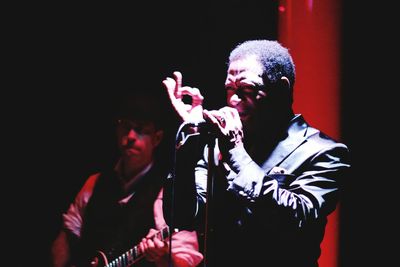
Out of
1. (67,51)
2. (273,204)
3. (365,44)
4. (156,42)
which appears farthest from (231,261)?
(67,51)

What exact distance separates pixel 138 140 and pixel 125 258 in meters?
0.84

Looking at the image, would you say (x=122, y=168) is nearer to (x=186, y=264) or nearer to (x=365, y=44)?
(x=186, y=264)

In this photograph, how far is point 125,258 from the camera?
323 centimetres

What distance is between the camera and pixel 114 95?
3797mm

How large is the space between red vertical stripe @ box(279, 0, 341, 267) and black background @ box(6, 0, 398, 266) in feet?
0.21

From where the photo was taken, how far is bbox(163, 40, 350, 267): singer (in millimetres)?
1771

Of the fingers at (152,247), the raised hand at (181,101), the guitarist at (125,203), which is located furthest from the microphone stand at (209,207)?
the guitarist at (125,203)

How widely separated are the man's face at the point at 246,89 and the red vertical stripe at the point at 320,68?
0.79 metres

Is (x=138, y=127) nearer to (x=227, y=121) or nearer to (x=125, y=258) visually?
(x=125, y=258)

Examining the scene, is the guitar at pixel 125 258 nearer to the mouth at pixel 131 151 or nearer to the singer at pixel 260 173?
the mouth at pixel 131 151

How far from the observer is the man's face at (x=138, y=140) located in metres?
3.47

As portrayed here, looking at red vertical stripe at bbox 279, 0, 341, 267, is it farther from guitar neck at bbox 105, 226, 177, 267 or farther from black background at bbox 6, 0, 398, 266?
guitar neck at bbox 105, 226, 177, 267

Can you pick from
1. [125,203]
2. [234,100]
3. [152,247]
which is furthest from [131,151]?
[234,100]

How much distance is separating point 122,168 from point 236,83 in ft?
5.82
